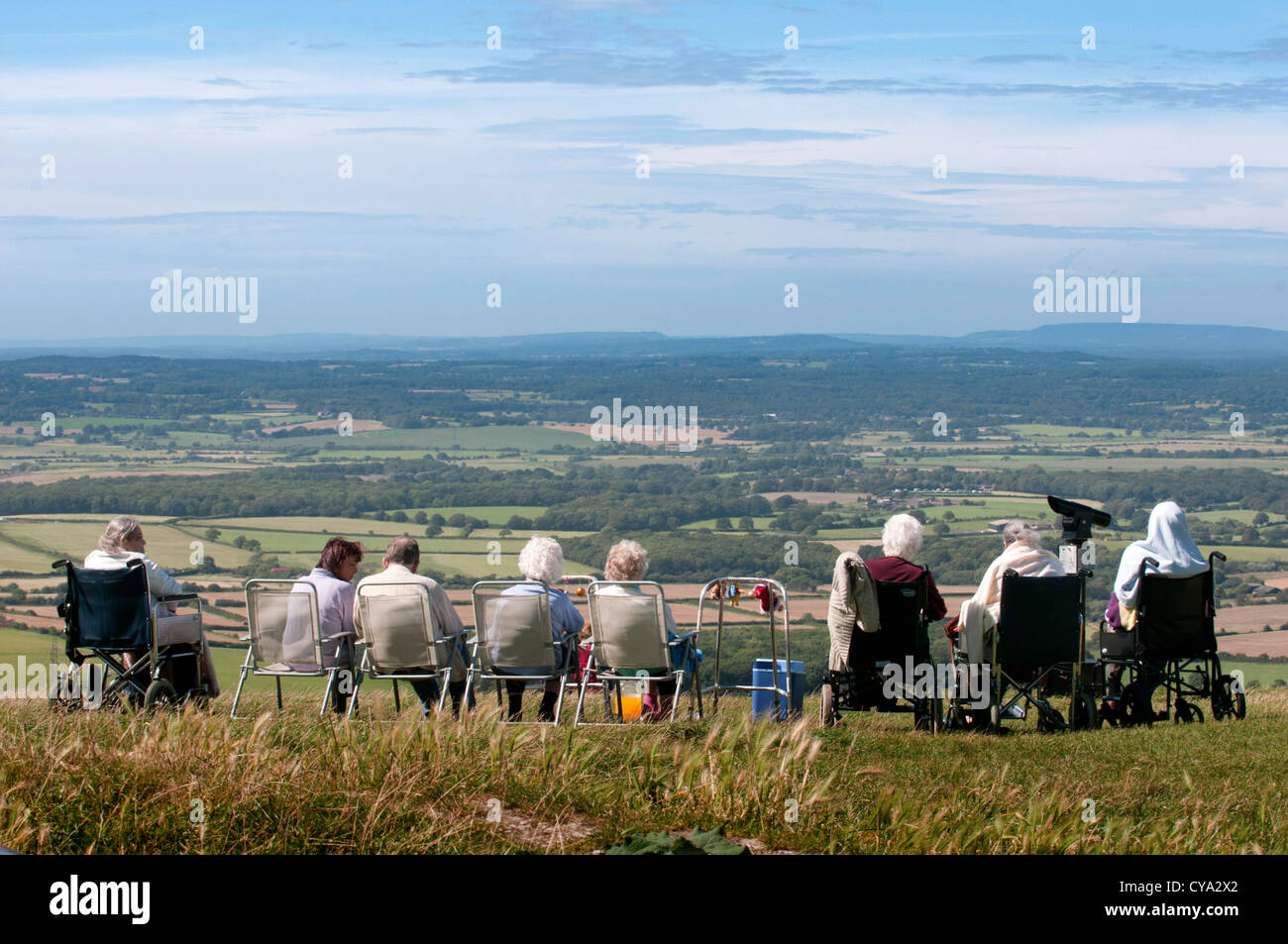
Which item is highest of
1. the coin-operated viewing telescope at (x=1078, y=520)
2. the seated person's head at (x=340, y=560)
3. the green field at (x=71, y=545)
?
the coin-operated viewing telescope at (x=1078, y=520)

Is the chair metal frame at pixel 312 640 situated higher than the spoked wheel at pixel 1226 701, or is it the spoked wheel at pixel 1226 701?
the chair metal frame at pixel 312 640

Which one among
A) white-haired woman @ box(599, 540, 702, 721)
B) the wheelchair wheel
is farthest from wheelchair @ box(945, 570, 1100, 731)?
the wheelchair wheel

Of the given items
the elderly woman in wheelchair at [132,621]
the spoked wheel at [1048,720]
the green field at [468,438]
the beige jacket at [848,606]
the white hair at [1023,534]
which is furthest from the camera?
the green field at [468,438]

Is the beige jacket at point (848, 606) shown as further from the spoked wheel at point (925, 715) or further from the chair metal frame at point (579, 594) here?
the chair metal frame at point (579, 594)

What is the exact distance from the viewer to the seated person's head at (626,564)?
8.04 metres

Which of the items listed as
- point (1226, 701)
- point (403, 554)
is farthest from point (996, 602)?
point (403, 554)

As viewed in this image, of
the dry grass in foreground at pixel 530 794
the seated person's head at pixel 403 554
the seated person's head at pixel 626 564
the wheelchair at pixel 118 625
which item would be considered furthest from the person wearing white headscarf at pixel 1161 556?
the wheelchair at pixel 118 625

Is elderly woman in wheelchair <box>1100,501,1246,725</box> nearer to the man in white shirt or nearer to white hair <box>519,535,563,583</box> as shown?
white hair <box>519,535,563,583</box>

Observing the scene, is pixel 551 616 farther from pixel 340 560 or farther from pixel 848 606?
pixel 848 606

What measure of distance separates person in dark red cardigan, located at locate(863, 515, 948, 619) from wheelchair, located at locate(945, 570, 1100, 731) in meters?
0.28

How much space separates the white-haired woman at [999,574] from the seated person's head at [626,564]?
85.1 inches
